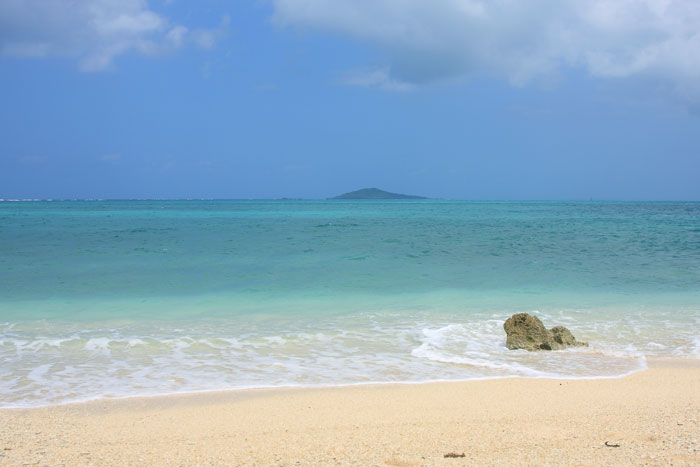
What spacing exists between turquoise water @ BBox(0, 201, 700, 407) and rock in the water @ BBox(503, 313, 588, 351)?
18cm

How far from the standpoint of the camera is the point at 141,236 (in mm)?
25875

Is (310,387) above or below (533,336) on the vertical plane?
below

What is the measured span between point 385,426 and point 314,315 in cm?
503

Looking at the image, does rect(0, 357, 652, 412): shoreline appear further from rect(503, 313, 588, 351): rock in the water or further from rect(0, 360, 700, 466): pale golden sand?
rect(503, 313, 588, 351): rock in the water

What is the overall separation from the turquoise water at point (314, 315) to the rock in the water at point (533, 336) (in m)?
0.18

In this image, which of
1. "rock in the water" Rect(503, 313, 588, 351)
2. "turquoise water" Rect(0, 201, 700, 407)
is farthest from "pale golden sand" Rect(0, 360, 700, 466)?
"rock in the water" Rect(503, 313, 588, 351)

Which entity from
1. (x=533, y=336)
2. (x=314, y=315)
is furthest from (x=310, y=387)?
(x=314, y=315)

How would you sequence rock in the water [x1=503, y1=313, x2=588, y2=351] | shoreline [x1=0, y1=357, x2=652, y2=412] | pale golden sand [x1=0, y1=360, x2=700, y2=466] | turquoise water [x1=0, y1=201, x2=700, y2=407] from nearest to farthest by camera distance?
pale golden sand [x1=0, y1=360, x2=700, y2=466] → shoreline [x1=0, y1=357, x2=652, y2=412] → turquoise water [x1=0, y1=201, x2=700, y2=407] → rock in the water [x1=503, y1=313, x2=588, y2=351]

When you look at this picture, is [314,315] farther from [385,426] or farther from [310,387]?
[385,426]

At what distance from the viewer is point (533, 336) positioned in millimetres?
6938

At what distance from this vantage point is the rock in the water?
6.91 m

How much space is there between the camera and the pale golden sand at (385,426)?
3646 mm

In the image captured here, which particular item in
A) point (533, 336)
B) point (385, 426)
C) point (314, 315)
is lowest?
point (314, 315)

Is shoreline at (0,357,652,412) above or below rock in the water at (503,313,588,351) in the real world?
below
